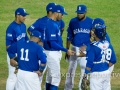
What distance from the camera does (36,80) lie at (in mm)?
7957

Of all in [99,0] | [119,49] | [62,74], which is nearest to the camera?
[62,74]

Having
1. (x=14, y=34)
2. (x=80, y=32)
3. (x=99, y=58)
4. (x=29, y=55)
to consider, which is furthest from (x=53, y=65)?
(x=99, y=58)

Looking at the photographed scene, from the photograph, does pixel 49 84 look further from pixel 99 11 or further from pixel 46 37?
pixel 99 11

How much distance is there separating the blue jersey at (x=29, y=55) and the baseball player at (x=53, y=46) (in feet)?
4.31

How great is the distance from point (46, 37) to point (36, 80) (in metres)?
1.48

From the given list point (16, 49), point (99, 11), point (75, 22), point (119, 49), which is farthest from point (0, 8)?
point (16, 49)

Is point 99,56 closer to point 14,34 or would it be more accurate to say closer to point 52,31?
point 52,31

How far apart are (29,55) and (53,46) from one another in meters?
1.47

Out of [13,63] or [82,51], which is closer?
[13,63]

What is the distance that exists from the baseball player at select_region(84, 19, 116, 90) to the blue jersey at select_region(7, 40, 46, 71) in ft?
2.89

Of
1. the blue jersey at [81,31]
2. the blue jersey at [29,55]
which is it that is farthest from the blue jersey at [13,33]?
the blue jersey at [81,31]

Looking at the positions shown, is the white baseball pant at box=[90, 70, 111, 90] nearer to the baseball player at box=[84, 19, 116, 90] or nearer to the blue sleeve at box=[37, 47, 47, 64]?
the baseball player at box=[84, 19, 116, 90]

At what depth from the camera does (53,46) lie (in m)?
9.09

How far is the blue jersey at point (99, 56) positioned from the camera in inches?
Result: 301
